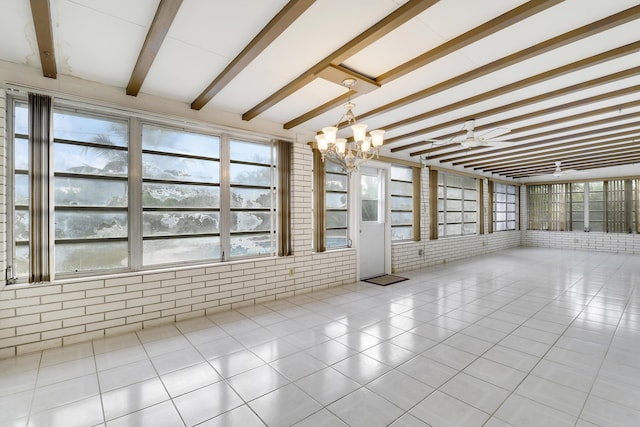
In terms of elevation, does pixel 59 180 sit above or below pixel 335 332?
above

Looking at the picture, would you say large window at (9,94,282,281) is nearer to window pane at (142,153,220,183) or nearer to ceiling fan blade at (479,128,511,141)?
window pane at (142,153,220,183)

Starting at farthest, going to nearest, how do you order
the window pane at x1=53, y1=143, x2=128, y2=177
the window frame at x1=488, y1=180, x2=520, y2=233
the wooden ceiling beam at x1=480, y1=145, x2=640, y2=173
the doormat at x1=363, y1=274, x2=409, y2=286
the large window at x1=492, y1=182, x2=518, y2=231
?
the large window at x1=492, y1=182, x2=518, y2=231 → the window frame at x1=488, y1=180, x2=520, y2=233 → the wooden ceiling beam at x1=480, y1=145, x2=640, y2=173 → the doormat at x1=363, y1=274, x2=409, y2=286 → the window pane at x1=53, y1=143, x2=128, y2=177

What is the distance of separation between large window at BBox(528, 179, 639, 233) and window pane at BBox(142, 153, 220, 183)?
40.4 feet

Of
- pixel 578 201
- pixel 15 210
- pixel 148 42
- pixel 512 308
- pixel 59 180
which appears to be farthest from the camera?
pixel 578 201

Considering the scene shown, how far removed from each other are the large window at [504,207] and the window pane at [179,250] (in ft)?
31.9

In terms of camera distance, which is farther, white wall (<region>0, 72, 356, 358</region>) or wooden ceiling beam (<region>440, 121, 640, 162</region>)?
wooden ceiling beam (<region>440, 121, 640, 162</region>)

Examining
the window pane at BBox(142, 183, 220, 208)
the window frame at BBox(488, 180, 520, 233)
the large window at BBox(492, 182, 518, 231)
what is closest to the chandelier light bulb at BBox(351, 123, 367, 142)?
the window pane at BBox(142, 183, 220, 208)

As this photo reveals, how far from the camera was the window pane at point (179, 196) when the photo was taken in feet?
11.8

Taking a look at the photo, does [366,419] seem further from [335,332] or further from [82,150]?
[82,150]

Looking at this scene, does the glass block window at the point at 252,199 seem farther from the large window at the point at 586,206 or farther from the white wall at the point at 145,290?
the large window at the point at 586,206

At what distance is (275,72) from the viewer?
297 centimetres

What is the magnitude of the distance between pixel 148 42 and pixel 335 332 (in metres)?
3.33

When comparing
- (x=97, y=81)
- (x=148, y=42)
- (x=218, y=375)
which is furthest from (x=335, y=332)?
(x=97, y=81)

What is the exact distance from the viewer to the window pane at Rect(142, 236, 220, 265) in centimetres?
361
